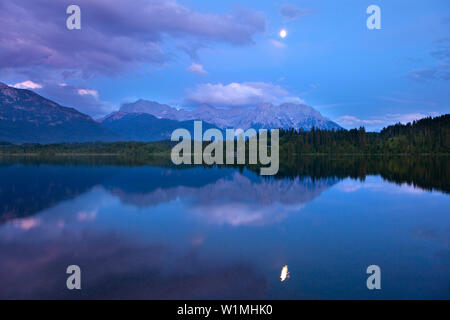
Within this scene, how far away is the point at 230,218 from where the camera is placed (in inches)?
1357

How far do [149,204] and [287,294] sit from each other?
32073 millimetres

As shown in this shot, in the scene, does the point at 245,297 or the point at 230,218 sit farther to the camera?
the point at 230,218

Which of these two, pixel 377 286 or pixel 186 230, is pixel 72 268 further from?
pixel 377 286

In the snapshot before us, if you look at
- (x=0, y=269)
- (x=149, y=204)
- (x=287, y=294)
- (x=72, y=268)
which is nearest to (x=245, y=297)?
(x=287, y=294)

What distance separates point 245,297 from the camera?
49.7ft

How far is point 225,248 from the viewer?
2331cm

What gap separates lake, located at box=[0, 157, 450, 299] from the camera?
16.2 metres

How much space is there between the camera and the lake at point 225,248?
1623cm
